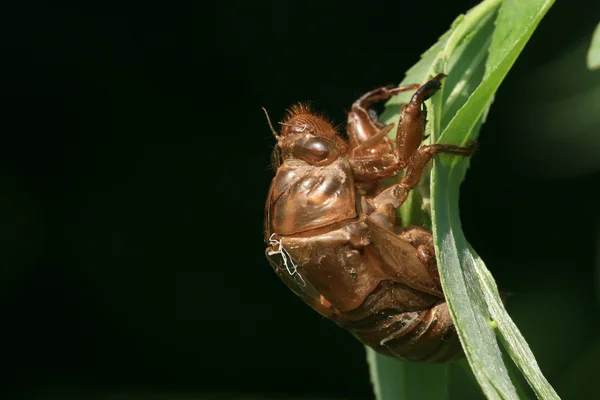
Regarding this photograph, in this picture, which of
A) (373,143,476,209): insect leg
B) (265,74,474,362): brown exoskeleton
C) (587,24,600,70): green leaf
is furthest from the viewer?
(265,74,474,362): brown exoskeleton

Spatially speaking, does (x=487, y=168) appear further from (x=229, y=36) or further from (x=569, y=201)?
(x=229, y=36)

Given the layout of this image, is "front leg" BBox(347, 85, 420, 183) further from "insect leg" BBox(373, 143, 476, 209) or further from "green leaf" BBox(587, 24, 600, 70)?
"green leaf" BBox(587, 24, 600, 70)

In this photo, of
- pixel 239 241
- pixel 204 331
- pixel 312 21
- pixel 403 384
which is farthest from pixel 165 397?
pixel 312 21

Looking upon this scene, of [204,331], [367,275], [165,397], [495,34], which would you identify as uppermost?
[495,34]

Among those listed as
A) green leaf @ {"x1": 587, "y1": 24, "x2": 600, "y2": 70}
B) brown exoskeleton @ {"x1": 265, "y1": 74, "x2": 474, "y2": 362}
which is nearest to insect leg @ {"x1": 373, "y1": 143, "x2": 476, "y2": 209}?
brown exoskeleton @ {"x1": 265, "y1": 74, "x2": 474, "y2": 362}

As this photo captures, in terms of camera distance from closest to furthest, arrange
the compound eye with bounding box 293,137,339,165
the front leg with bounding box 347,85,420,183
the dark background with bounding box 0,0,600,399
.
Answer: the front leg with bounding box 347,85,420,183 < the compound eye with bounding box 293,137,339,165 < the dark background with bounding box 0,0,600,399

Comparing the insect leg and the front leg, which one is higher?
the front leg

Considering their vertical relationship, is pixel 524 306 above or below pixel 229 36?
below

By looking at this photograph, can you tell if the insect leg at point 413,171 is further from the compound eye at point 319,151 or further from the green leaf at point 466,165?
the compound eye at point 319,151
